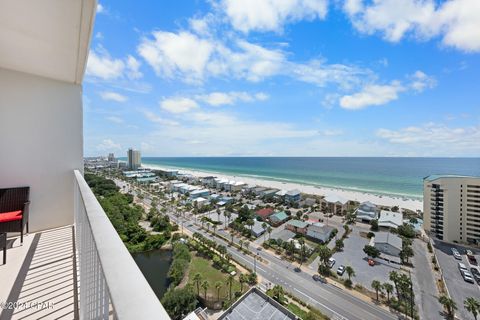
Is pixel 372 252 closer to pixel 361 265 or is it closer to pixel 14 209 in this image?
pixel 361 265

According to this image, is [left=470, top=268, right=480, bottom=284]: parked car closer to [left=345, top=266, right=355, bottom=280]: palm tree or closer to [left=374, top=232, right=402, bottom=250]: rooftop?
[left=374, top=232, right=402, bottom=250]: rooftop

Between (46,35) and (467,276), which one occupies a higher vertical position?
(46,35)

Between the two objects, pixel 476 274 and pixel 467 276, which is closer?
pixel 467 276

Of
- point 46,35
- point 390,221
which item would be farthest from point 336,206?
point 46,35

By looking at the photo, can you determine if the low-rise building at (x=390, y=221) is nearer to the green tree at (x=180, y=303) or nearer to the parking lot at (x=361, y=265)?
the parking lot at (x=361, y=265)

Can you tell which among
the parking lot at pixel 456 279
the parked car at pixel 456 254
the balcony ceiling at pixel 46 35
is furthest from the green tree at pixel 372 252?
the balcony ceiling at pixel 46 35

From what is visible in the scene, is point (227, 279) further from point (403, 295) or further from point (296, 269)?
point (403, 295)

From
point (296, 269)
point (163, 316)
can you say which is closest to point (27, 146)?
point (163, 316)
